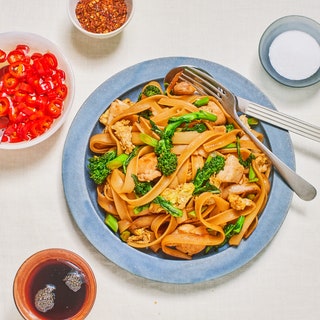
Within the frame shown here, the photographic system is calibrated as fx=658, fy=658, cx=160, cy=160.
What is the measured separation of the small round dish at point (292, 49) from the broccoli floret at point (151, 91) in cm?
58

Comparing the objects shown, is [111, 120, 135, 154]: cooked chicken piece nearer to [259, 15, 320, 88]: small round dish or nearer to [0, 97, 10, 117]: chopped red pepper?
[0, 97, 10, 117]: chopped red pepper

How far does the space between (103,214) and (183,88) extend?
0.75 meters

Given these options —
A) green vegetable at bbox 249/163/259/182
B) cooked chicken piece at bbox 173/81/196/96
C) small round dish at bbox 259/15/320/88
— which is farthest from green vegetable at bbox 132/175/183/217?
small round dish at bbox 259/15/320/88

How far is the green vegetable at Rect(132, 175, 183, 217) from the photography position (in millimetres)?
3080

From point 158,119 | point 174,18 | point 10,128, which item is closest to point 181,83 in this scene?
point 158,119

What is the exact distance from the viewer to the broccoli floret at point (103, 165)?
3.18m

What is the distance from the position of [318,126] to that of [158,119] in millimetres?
869

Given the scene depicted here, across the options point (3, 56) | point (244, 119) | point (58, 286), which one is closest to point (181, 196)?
point (244, 119)

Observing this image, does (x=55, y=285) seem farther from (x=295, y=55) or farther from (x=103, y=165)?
(x=295, y=55)

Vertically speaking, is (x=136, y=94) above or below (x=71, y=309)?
above

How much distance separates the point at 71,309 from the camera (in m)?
3.15

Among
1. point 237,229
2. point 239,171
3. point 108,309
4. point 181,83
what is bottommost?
point 108,309

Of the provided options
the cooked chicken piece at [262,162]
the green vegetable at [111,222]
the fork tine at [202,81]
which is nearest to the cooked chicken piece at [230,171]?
the cooked chicken piece at [262,162]

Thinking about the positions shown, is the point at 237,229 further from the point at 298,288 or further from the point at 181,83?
the point at 181,83
